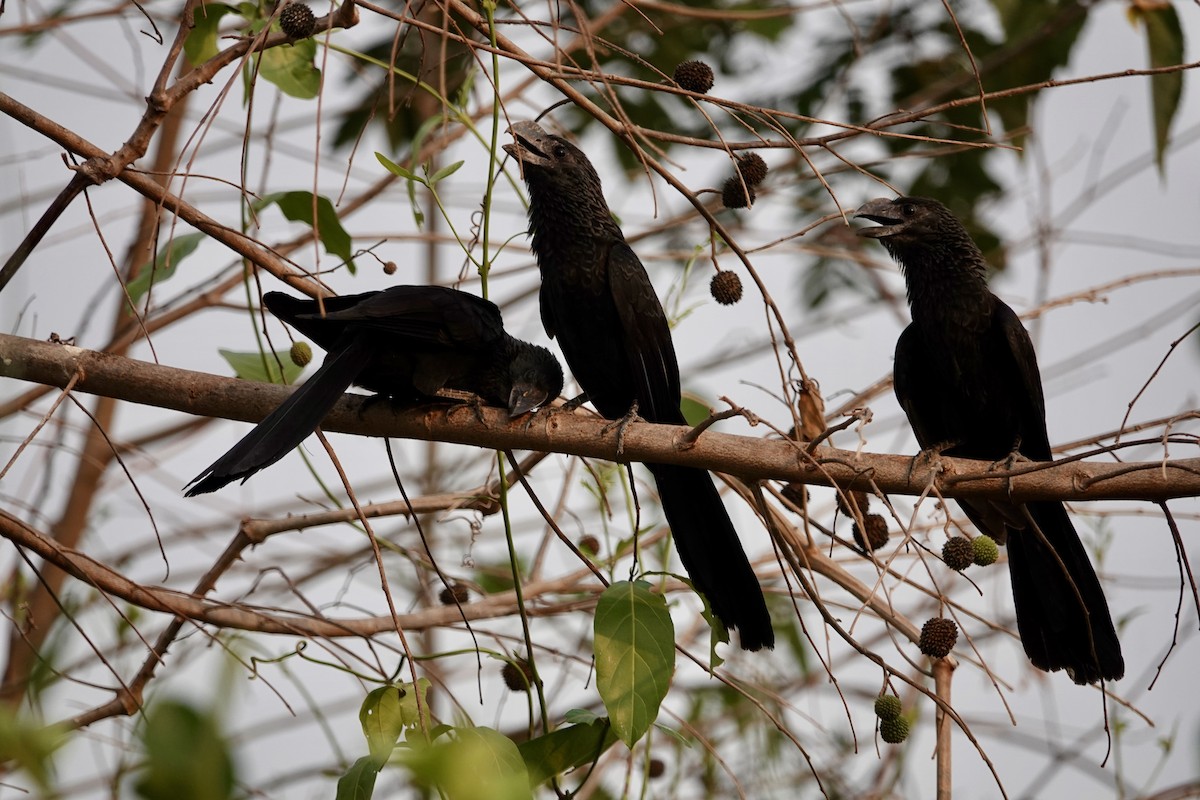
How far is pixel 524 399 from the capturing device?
9.62ft

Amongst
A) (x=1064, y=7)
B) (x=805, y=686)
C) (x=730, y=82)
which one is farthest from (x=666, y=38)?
(x=805, y=686)

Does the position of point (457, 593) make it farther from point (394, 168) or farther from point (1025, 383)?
point (1025, 383)

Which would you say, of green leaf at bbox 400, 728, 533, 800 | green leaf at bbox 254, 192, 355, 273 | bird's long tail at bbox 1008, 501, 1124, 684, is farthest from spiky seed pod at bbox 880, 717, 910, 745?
green leaf at bbox 400, 728, 533, 800

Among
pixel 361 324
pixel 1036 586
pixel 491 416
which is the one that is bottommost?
pixel 1036 586

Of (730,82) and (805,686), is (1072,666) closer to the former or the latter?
(805,686)

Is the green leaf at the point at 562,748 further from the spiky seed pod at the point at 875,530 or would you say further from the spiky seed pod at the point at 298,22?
the spiky seed pod at the point at 298,22

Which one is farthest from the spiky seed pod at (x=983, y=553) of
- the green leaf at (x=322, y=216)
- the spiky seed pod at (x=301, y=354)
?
the spiky seed pod at (x=301, y=354)

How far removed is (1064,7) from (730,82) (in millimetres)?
1771

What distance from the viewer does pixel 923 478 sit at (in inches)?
101

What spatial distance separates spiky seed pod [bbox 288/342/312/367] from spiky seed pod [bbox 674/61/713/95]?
1.20m

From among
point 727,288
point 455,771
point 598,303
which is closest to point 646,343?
point 598,303

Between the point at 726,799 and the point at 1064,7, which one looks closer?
the point at 726,799

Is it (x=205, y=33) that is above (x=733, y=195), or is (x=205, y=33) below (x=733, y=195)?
above

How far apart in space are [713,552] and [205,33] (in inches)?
76.0
